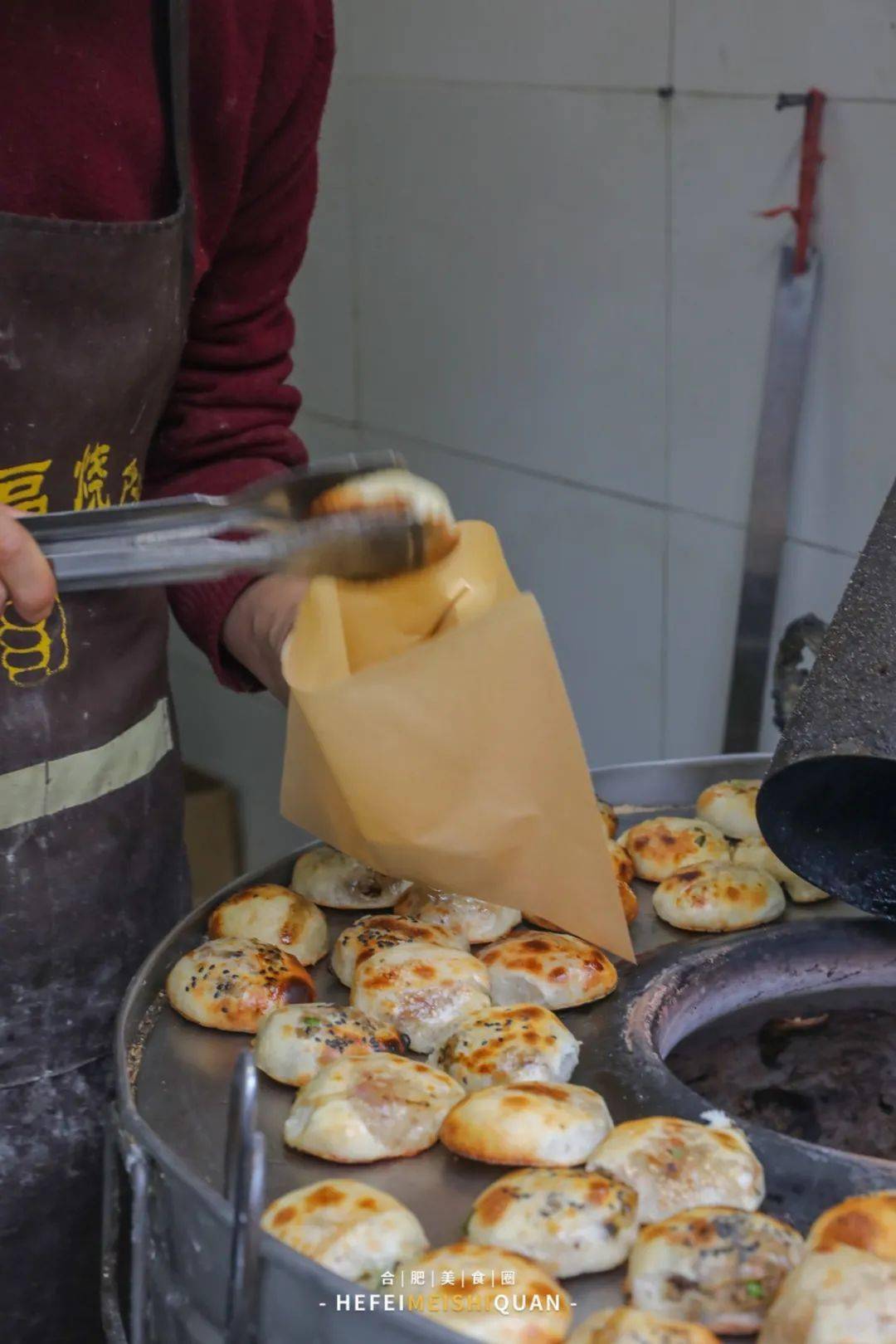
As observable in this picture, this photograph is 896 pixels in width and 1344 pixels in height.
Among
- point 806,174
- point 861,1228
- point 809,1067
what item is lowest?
point 809,1067

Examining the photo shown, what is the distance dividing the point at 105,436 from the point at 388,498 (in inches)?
15.3

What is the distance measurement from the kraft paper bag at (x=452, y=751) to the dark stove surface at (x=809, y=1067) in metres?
0.11

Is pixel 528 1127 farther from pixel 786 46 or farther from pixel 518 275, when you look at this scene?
pixel 518 275

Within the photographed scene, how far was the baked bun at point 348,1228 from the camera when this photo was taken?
2.82ft

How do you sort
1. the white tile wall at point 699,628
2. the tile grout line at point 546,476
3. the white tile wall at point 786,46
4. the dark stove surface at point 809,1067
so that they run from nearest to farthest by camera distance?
the dark stove surface at point 809,1067, the white tile wall at point 786,46, the tile grout line at point 546,476, the white tile wall at point 699,628

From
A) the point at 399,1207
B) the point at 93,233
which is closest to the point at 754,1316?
the point at 399,1207

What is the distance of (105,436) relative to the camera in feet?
4.45

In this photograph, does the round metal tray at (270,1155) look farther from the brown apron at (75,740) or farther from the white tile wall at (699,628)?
the white tile wall at (699,628)

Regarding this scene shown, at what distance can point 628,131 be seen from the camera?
2104mm

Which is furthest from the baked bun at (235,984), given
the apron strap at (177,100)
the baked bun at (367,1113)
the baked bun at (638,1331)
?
the apron strap at (177,100)

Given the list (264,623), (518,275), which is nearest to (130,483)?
(264,623)

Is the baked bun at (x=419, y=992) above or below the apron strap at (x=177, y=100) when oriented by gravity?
below

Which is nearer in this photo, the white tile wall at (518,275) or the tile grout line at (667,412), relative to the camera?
the tile grout line at (667,412)

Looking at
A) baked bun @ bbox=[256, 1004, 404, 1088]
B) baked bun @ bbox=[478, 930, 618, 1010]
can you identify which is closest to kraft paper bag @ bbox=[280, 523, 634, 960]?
baked bun @ bbox=[478, 930, 618, 1010]
